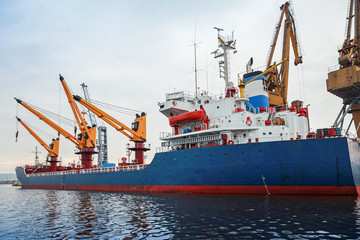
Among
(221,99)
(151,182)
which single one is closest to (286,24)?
(221,99)

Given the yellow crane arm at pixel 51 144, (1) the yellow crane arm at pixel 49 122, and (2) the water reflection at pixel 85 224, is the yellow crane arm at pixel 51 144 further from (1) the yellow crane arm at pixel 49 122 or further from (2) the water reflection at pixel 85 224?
(2) the water reflection at pixel 85 224

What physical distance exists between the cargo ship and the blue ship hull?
0.19 feet

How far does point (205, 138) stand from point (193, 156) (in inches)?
85.8

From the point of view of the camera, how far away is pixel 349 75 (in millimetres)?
35188

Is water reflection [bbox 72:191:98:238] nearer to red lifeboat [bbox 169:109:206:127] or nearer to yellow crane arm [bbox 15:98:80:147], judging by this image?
red lifeboat [bbox 169:109:206:127]

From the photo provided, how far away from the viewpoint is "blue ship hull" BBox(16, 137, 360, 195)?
59.5 ft

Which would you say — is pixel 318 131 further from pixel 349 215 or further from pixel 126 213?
pixel 126 213

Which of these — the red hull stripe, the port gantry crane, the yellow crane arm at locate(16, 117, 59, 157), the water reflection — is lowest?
the water reflection

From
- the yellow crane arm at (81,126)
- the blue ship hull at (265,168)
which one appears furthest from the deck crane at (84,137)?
the blue ship hull at (265,168)

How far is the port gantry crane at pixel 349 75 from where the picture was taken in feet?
115

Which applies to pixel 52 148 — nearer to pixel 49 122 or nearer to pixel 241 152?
pixel 49 122

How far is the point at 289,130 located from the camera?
74.8 feet

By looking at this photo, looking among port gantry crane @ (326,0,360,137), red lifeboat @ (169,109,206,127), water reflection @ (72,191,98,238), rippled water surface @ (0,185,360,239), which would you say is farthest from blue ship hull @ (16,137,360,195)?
port gantry crane @ (326,0,360,137)

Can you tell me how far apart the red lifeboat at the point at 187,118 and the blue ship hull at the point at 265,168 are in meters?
3.17
